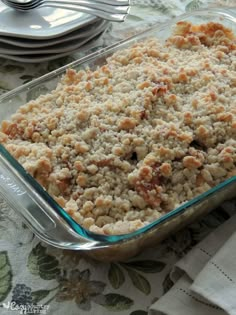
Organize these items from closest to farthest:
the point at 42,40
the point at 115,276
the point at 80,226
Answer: the point at 80,226
the point at 115,276
the point at 42,40

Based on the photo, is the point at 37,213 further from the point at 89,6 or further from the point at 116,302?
the point at 89,6

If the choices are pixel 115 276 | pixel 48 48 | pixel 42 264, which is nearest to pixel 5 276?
pixel 42 264

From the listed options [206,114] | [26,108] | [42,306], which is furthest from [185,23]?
[42,306]

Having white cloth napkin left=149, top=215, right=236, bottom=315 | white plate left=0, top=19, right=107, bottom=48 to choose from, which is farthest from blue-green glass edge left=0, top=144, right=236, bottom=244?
white plate left=0, top=19, right=107, bottom=48

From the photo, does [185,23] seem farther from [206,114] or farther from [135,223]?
[135,223]

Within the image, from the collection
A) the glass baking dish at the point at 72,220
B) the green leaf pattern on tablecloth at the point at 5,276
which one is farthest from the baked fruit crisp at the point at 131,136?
the green leaf pattern on tablecloth at the point at 5,276

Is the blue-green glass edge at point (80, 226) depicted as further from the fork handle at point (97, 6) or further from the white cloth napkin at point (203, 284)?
the fork handle at point (97, 6)
